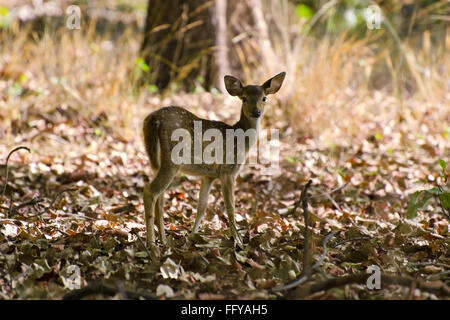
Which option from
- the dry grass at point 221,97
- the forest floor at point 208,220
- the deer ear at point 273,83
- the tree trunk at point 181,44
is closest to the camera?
the forest floor at point 208,220

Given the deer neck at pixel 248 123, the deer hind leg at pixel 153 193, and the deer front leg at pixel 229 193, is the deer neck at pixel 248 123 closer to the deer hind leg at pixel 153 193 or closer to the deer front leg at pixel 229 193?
the deer front leg at pixel 229 193

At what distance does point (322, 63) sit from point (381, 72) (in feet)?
11.6

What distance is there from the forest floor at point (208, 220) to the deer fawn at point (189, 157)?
218 millimetres

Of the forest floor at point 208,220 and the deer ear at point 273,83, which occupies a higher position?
the deer ear at point 273,83

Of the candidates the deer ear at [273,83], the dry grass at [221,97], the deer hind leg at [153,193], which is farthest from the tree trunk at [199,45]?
the deer hind leg at [153,193]

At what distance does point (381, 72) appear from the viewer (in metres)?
11.4

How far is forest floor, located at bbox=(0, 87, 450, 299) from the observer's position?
3.90m

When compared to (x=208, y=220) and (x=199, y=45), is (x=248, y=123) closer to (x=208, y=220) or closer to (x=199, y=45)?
(x=208, y=220)

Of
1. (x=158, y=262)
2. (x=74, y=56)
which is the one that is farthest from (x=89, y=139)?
(x=158, y=262)

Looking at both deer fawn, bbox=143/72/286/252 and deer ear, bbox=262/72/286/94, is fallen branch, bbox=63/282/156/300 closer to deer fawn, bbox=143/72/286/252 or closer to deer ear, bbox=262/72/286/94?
deer fawn, bbox=143/72/286/252

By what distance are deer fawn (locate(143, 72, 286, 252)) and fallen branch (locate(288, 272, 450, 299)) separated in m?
1.11

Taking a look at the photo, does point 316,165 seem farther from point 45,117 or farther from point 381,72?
point 381,72

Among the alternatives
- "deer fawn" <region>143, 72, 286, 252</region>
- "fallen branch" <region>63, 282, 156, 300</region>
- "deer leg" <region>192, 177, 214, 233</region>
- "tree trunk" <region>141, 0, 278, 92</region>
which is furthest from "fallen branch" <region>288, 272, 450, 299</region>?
"tree trunk" <region>141, 0, 278, 92</region>

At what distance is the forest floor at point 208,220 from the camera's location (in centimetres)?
390
